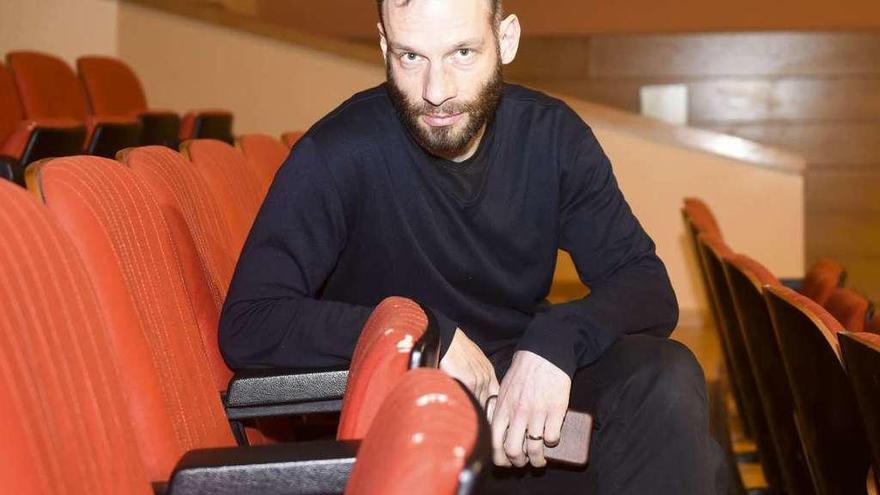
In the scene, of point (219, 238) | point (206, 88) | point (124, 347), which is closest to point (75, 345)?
point (124, 347)

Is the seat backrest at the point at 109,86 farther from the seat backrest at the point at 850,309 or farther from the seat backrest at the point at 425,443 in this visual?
the seat backrest at the point at 425,443

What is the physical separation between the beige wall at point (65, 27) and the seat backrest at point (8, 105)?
3.77 ft

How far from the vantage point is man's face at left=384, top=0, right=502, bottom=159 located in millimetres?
1283

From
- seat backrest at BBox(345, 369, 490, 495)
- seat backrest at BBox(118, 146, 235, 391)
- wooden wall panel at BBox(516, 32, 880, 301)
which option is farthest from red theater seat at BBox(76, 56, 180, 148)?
seat backrest at BBox(345, 369, 490, 495)

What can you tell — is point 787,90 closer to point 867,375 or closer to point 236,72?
point 236,72

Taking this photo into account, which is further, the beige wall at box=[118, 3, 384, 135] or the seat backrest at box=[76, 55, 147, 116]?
the beige wall at box=[118, 3, 384, 135]

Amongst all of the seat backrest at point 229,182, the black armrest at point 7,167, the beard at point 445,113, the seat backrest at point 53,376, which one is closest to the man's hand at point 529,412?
the beard at point 445,113

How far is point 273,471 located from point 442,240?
1.93 feet

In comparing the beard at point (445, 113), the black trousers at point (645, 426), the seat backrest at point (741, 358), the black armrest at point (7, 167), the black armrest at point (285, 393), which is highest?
the beard at point (445, 113)

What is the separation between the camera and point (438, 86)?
129 centimetres

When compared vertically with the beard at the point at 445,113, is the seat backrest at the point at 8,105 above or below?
below

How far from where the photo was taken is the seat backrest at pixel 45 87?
366cm

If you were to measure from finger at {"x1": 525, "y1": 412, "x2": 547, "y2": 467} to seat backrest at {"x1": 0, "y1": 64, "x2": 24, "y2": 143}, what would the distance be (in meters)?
2.53

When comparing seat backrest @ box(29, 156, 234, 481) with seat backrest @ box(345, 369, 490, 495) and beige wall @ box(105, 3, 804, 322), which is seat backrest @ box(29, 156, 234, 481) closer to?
seat backrest @ box(345, 369, 490, 495)
